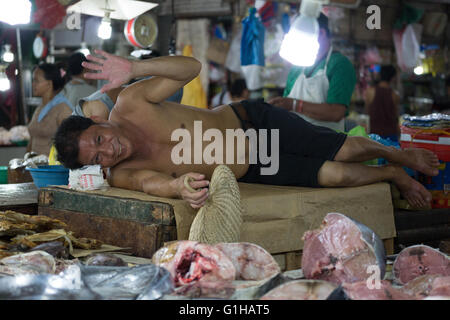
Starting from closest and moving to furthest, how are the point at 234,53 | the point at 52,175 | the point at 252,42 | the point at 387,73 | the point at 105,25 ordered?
the point at 52,175, the point at 105,25, the point at 252,42, the point at 387,73, the point at 234,53

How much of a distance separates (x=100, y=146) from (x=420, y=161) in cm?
198

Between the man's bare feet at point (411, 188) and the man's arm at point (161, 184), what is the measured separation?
1.48 metres

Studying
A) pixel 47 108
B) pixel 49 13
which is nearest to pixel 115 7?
pixel 47 108

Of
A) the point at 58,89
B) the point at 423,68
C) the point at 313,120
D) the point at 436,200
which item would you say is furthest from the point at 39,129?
the point at 423,68

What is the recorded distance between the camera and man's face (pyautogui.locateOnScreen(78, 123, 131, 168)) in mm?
2848

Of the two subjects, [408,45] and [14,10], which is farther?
[408,45]

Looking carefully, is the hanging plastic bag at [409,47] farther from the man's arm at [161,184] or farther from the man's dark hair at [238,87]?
the man's arm at [161,184]

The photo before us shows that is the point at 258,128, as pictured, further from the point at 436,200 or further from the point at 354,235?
→ the point at 354,235

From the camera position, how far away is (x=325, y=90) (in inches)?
181

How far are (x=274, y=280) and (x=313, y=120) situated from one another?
2955 millimetres

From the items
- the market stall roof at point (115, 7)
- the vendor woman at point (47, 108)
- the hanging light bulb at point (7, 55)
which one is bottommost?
the vendor woman at point (47, 108)

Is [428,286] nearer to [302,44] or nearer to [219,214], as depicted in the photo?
[219,214]

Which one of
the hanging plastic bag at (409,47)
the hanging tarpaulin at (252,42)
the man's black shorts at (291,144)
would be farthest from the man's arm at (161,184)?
the hanging plastic bag at (409,47)

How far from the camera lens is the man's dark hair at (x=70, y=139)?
285 cm
